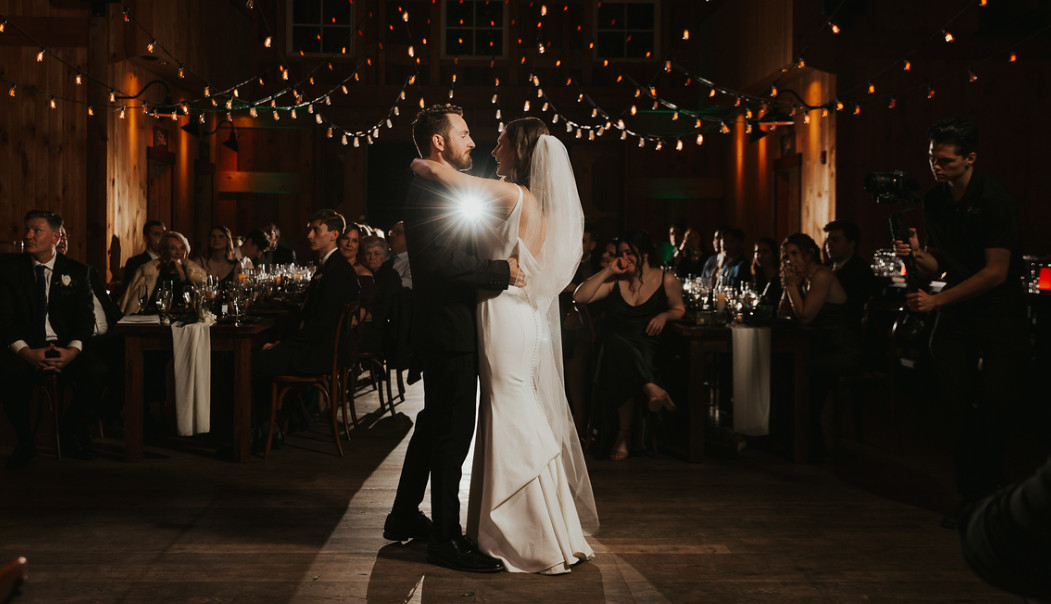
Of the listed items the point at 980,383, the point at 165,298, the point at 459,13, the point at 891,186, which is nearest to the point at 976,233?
the point at 891,186

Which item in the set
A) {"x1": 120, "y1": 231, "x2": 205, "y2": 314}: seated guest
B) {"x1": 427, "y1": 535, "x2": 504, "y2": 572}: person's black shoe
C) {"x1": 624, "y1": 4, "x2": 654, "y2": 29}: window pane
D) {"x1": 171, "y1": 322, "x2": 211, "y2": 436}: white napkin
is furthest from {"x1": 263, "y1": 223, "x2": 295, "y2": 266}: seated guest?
{"x1": 427, "y1": 535, "x2": 504, "y2": 572}: person's black shoe

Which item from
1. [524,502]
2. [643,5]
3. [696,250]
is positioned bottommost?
[524,502]

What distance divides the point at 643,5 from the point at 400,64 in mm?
3604

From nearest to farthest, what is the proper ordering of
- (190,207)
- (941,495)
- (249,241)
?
(941,495) < (249,241) < (190,207)

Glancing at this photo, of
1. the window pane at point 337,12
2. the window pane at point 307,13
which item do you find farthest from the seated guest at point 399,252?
the window pane at point 307,13

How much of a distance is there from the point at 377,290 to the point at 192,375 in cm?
201

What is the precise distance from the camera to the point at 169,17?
10.5 meters

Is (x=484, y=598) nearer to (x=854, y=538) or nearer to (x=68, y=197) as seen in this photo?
(x=854, y=538)

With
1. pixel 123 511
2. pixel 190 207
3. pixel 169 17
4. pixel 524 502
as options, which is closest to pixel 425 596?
pixel 524 502

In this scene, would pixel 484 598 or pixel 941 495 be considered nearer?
pixel 484 598

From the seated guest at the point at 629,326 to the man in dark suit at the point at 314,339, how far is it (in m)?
1.37

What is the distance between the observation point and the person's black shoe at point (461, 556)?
11.3ft

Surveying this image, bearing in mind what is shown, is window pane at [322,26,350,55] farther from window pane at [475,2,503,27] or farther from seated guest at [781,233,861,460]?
seated guest at [781,233,861,460]

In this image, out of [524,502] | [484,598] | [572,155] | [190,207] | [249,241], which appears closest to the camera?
[484,598]
